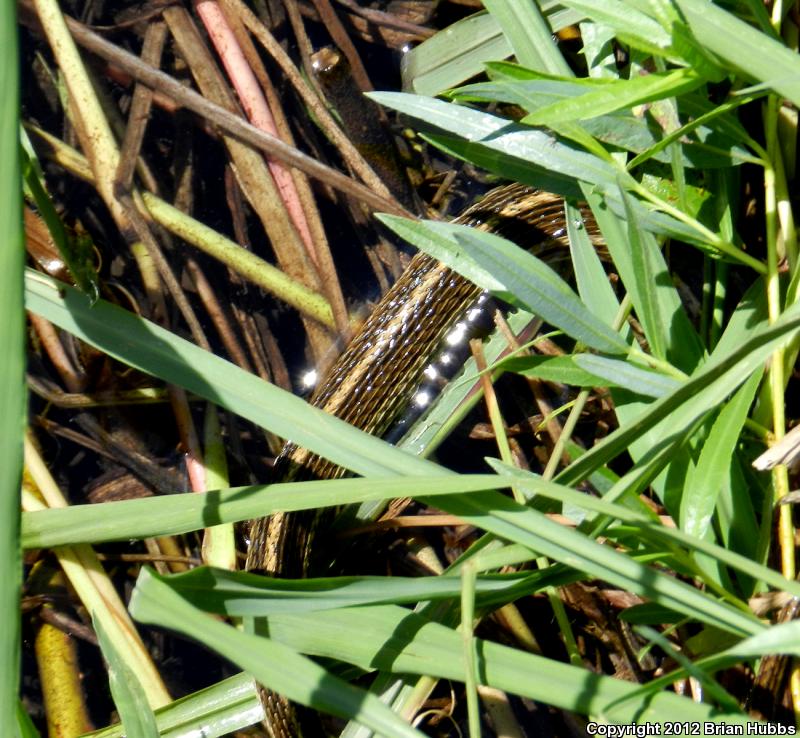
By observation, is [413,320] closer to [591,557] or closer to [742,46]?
[742,46]

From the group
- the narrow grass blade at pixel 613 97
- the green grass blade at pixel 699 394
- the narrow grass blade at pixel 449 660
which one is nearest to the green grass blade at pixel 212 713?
the narrow grass blade at pixel 449 660

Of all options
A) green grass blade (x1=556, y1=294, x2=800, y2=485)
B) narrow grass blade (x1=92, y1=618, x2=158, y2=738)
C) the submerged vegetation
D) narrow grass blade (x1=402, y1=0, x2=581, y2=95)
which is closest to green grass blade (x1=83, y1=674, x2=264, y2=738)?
the submerged vegetation

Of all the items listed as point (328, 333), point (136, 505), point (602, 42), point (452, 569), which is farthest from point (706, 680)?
point (328, 333)

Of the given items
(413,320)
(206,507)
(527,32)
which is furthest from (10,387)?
(413,320)

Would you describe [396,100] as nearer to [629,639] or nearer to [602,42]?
[602,42]

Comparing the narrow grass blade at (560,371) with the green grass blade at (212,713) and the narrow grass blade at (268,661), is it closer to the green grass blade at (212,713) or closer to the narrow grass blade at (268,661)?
the narrow grass blade at (268,661)

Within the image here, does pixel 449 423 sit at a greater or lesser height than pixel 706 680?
greater
